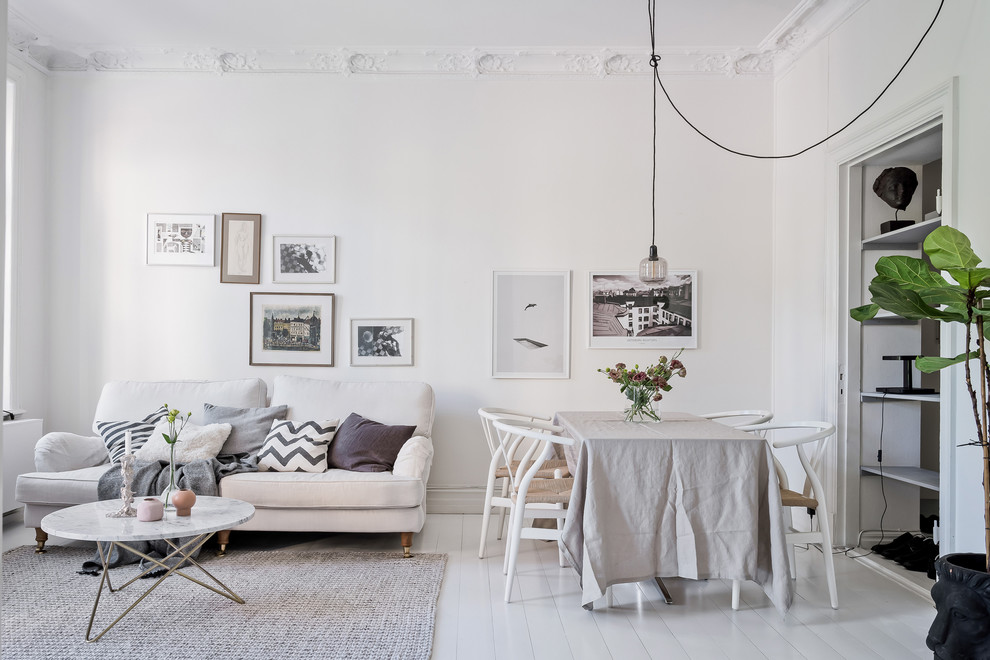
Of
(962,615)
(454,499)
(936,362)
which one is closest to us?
(962,615)

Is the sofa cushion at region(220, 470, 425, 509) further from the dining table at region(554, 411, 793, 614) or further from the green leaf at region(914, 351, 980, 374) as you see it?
the green leaf at region(914, 351, 980, 374)

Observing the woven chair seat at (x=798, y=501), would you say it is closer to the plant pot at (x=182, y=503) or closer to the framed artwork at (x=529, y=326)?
the framed artwork at (x=529, y=326)

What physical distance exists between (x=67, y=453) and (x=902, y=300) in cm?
440

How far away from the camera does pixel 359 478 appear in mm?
3984

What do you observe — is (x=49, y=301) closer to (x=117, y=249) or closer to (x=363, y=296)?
(x=117, y=249)

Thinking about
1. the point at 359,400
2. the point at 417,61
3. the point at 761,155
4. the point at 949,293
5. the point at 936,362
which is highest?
the point at 417,61

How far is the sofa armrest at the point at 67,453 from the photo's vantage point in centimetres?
412

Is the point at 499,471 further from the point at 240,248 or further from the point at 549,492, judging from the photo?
the point at 240,248

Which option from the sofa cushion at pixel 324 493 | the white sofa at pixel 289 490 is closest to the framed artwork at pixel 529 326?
the white sofa at pixel 289 490

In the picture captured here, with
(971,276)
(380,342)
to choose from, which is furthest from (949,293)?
(380,342)

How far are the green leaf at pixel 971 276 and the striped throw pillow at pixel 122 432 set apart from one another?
410 centimetres

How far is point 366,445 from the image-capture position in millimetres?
4336

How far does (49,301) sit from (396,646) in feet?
12.8

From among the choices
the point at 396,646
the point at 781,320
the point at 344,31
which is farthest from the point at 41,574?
the point at 781,320
